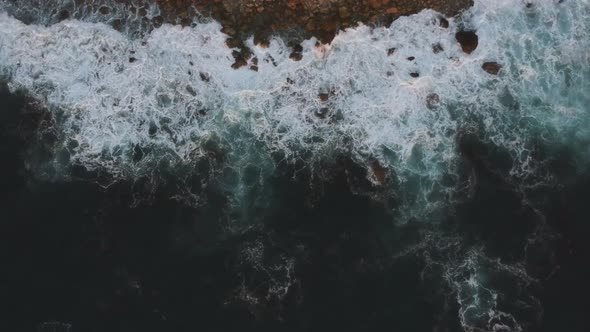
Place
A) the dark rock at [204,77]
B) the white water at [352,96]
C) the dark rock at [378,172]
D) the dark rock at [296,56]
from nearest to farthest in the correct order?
the dark rock at [378,172] < the white water at [352,96] < the dark rock at [296,56] < the dark rock at [204,77]

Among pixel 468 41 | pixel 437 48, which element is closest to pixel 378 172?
pixel 437 48

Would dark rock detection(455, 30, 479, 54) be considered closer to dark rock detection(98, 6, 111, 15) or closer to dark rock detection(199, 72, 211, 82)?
dark rock detection(199, 72, 211, 82)

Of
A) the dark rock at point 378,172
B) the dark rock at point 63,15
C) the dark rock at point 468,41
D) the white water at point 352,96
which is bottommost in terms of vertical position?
the dark rock at point 378,172

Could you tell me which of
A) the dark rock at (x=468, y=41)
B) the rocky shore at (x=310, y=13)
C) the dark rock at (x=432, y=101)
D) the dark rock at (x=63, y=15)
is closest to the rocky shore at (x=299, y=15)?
the rocky shore at (x=310, y=13)

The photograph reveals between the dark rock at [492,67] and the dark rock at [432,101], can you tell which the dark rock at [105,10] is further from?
the dark rock at [492,67]

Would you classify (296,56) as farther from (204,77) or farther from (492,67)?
(492,67)

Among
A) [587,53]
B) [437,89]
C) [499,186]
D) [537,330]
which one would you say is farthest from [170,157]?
[587,53]

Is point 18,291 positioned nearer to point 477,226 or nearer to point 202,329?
point 202,329
